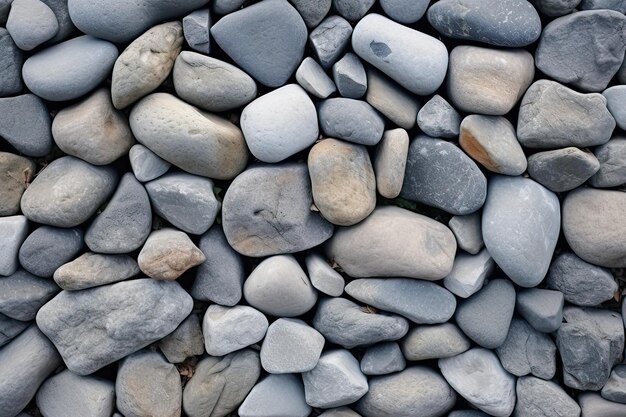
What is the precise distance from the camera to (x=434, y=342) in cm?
208

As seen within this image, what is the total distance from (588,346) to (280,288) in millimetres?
1134

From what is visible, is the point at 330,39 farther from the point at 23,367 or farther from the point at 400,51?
the point at 23,367

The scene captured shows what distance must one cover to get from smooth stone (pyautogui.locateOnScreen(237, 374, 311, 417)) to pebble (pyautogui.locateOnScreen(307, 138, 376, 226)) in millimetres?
653

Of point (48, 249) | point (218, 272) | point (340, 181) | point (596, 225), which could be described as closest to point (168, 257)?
point (218, 272)

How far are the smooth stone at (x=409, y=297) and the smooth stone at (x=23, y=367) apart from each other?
3.78 ft

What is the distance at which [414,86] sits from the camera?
1991 mm

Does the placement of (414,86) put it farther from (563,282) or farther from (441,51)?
(563,282)

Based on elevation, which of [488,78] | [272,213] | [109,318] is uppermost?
[488,78]

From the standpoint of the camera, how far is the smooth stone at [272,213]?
2025 mm

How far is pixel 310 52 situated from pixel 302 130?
30 centimetres

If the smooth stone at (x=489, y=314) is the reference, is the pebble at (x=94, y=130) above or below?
above

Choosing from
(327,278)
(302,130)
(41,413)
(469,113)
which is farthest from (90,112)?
(469,113)

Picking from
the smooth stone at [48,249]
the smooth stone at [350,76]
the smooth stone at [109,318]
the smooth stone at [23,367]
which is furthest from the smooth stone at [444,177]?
the smooth stone at [23,367]

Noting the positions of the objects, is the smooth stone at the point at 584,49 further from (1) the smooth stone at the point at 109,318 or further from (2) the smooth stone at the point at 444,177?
(1) the smooth stone at the point at 109,318
